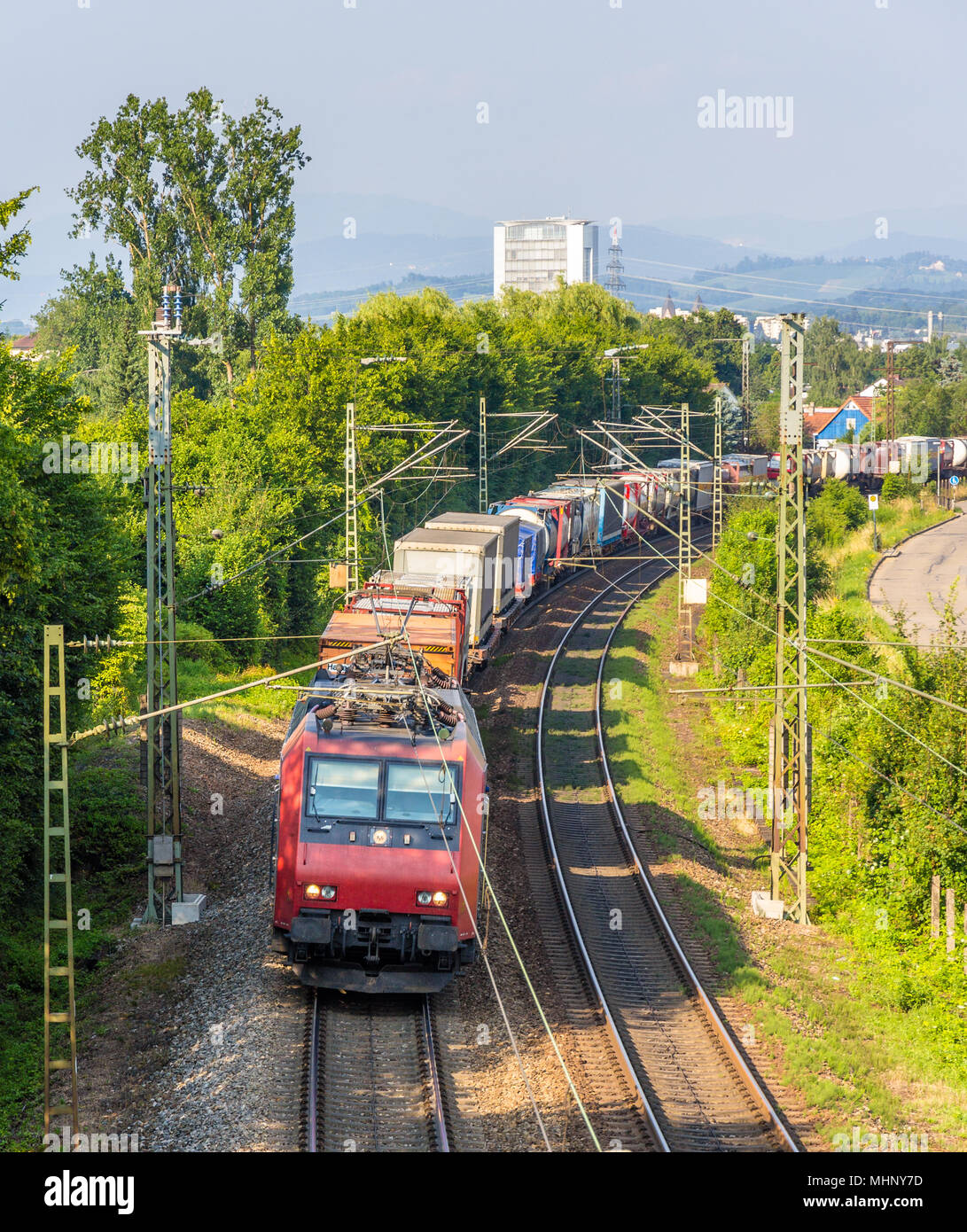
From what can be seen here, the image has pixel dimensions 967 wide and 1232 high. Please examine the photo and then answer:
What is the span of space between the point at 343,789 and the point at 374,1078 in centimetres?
317

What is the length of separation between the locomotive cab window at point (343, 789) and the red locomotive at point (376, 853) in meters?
0.01

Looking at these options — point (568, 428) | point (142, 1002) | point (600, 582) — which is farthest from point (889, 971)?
point (568, 428)

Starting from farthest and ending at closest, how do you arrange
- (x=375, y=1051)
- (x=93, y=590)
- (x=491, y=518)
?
1. (x=491, y=518)
2. (x=93, y=590)
3. (x=375, y=1051)

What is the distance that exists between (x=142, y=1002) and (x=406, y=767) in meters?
4.55

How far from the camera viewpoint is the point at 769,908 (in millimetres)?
20312

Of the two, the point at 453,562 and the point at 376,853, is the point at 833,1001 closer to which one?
the point at 376,853

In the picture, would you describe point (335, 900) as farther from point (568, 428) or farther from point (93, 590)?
point (568, 428)

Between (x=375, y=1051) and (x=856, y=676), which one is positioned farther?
(x=856, y=676)

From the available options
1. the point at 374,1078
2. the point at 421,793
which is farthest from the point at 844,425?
the point at 374,1078

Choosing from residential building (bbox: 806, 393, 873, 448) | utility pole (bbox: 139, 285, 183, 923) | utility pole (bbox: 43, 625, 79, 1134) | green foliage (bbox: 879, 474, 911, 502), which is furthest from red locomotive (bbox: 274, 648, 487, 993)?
residential building (bbox: 806, 393, 873, 448)

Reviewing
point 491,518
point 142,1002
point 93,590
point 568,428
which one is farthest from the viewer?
point 568,428

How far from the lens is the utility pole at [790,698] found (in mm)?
19484

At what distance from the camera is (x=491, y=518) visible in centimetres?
4019

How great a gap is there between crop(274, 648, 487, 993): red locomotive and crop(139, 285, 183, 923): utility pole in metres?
4.30
